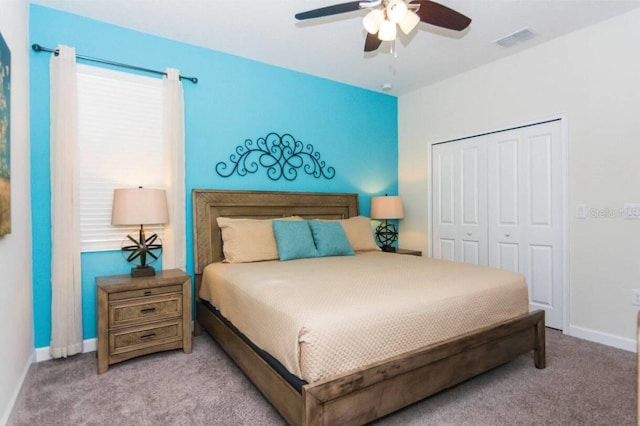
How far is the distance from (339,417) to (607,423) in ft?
4.72

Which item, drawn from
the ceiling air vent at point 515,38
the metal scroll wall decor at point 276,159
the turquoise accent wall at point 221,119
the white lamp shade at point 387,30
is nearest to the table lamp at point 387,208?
the turquoise accent wall at point 221,119

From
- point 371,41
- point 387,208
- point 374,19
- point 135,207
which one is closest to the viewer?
point 374,19

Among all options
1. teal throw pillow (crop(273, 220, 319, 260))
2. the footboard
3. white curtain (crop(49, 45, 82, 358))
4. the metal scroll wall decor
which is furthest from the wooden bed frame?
the metal scroll wall decor

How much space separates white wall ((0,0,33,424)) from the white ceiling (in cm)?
64

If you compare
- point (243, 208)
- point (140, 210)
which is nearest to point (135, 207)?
point (140, 210)

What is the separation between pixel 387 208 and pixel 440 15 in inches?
92.8

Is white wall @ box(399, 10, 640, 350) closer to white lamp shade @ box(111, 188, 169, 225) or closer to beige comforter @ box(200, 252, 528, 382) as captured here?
beige comforter @ box(200, 252, 528, 382)

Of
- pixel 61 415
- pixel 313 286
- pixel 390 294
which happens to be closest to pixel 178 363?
pixel 61 415

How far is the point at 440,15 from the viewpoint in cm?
216

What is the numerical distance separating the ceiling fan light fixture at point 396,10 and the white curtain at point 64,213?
2.43m

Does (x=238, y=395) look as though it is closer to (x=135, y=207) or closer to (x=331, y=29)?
(x=135, y=207)

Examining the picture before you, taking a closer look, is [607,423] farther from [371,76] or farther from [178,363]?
[371,76]

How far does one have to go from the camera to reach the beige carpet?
185 centimetres

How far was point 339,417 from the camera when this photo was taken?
1.54 metres
